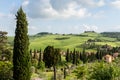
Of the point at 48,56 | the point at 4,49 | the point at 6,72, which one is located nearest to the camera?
the point at 6,72

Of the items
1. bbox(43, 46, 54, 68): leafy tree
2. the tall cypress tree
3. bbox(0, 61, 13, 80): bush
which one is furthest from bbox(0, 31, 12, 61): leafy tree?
the tall cypress tree

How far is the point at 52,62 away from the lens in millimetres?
77688

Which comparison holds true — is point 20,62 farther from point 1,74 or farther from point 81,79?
point 81,79

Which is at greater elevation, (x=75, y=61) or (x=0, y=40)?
(x=0, y=40)

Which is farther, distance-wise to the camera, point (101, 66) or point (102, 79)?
point (101, 66)

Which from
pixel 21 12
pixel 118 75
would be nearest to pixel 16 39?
pixel 21 12

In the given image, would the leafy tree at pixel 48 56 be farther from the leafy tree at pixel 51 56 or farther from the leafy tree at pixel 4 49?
the leafy tree at pixel 4 49

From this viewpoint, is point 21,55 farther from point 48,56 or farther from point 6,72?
point 48,56

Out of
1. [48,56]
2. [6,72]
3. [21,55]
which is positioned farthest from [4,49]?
[21,55]

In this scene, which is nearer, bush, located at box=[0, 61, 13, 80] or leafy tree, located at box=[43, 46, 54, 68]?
bush, located at box=[0, 61, 13, 80]

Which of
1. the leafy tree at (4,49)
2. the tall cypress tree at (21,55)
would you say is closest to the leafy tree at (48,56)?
the leafy tree at (4,49)

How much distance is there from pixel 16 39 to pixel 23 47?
6.13 ft

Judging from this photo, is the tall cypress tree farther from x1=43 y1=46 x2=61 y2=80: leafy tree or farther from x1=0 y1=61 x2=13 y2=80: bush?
x1=43 y1=46 x2=61 y2=80: leafy tree

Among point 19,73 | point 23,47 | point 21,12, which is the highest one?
point 21,12
